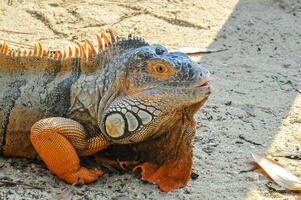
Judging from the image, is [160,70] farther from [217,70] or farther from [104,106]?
[217,70]

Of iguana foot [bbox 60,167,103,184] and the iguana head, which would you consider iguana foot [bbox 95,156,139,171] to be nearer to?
iguana foot [bbox 60,167,103,184]

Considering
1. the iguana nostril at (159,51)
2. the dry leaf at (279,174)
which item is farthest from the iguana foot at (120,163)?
the dry leaf at (279,174)

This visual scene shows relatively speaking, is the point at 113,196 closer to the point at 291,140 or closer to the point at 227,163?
the point at 227,163

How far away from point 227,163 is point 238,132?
52 centimetres

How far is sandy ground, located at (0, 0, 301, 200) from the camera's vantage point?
412 centimetres

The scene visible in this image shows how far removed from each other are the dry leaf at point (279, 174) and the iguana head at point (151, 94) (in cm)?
85

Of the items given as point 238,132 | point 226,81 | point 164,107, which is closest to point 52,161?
point 164,107

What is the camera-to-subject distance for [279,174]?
439 centimetres

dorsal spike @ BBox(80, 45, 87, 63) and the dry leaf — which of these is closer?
dorsal spike @ BBox(80, 45, 87, 63)

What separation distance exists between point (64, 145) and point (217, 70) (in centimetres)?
264

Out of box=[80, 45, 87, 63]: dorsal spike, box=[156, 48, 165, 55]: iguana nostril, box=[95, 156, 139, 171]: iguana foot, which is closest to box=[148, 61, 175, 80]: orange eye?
box=[156, 48, 165, 55]: iguana nostril

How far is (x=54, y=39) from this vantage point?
642 cm

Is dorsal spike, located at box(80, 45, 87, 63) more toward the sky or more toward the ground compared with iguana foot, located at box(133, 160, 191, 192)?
more toward the sky

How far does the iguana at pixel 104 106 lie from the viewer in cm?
380
